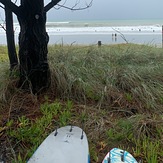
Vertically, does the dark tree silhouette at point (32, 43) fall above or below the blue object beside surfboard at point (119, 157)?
above

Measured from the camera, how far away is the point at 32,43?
7.32 feet

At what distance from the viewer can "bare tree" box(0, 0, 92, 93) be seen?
7.15ft

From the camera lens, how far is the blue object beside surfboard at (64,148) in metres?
1.52

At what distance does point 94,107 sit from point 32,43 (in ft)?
2.67

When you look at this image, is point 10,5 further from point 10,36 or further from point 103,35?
point 103,35

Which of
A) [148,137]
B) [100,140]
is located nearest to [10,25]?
[100,140]

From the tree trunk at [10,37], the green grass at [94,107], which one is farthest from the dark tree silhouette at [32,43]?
the tree trunk at [10,37]

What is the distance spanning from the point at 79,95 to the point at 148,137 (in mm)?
855

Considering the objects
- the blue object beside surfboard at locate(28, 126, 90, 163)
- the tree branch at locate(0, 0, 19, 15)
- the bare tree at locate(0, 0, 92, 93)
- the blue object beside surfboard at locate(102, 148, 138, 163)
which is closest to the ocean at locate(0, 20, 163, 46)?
the bare tree at locate(0, 0, 92, 93)

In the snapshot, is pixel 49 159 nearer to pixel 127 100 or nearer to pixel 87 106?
pixel 87 106

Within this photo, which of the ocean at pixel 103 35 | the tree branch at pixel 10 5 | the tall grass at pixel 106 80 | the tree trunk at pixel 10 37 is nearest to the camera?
the tree branch at pixel 10 5

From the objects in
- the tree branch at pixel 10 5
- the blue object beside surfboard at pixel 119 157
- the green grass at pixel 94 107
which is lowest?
the blue object beside surfboard at pixel 119 157

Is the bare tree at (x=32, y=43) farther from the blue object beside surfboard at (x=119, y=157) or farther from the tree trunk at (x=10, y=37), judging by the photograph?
the blue object beside surfboard at (x=119, y=157)

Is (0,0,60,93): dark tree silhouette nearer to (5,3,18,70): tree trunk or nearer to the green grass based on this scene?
the green grass
